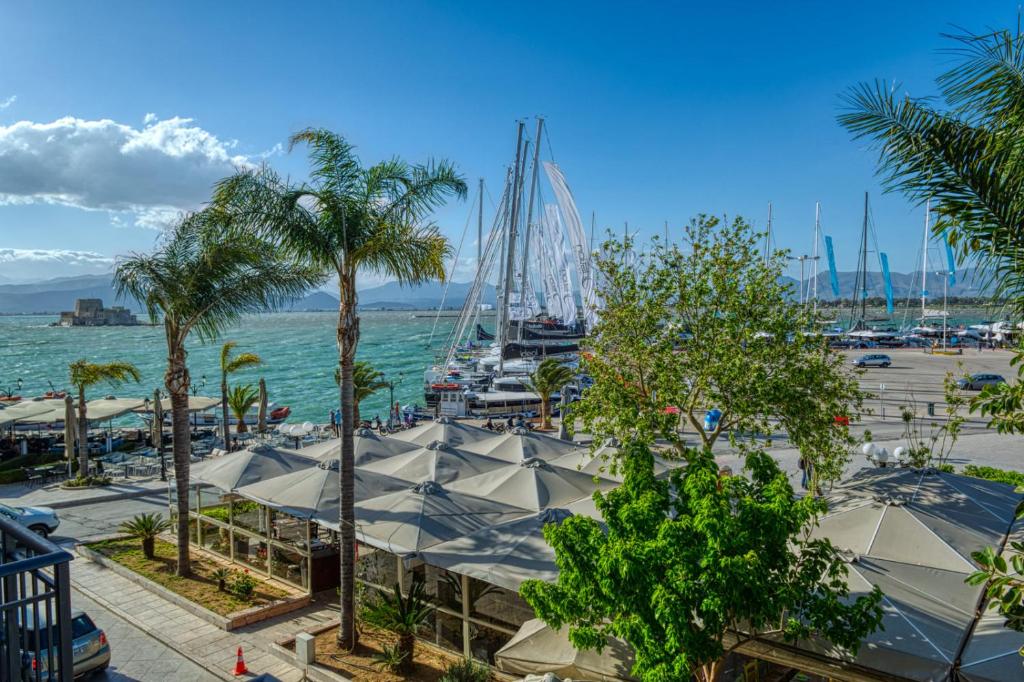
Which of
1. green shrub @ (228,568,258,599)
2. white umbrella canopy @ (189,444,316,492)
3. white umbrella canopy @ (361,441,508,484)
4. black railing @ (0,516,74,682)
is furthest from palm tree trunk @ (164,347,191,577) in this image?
black railing @ (0,516,74,682)

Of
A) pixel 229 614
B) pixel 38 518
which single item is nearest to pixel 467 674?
pixel 229 614

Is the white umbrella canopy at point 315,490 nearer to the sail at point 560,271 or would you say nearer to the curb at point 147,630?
the curb at point 147,630

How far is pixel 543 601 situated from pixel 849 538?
17.8 feet

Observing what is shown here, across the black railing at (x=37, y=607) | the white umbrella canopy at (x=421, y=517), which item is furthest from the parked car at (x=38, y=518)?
the black railing at (x=37, y=607)

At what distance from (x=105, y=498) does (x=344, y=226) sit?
56.9 feet

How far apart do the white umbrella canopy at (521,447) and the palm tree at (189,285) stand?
747 centimetres

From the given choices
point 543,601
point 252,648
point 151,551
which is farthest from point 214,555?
point 543,601

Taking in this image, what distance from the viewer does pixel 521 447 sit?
19.6m

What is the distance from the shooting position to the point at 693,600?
6.43m

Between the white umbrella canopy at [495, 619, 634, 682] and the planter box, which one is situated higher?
the white umbrella canopy at [495, 619, 634, 682]

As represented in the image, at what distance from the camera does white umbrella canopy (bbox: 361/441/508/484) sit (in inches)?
643

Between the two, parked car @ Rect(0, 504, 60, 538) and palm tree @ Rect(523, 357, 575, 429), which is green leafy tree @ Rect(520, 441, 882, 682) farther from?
palm tree @ Rect(523, 357, 575, 429)

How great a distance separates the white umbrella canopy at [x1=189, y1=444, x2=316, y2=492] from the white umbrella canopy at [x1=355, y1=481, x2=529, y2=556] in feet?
12.9

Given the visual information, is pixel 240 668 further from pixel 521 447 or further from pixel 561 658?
pixel 521 447
